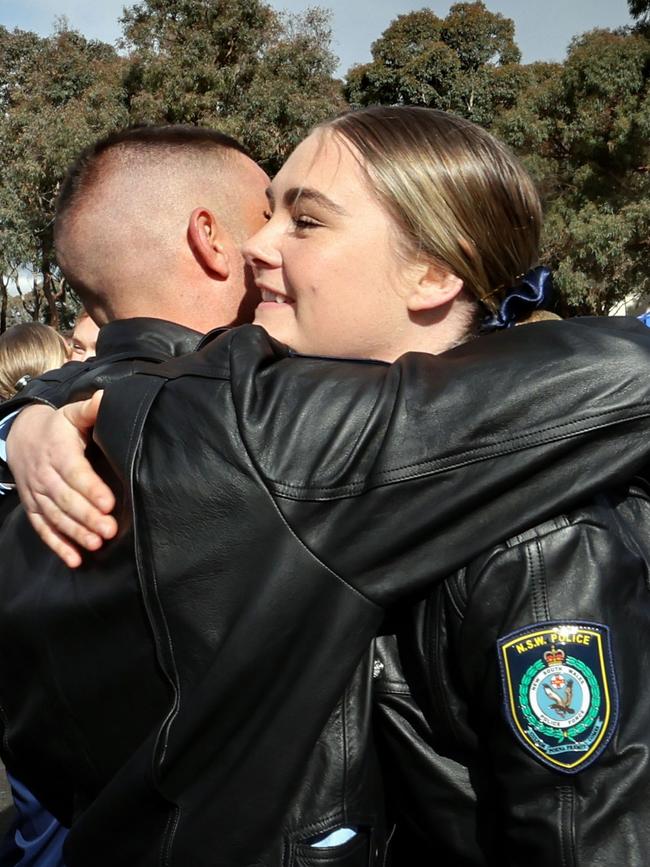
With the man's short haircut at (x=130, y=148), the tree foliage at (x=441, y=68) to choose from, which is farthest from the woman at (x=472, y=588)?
the tree foliage at (x=441, y=68)

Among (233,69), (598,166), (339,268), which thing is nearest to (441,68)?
(598,166)

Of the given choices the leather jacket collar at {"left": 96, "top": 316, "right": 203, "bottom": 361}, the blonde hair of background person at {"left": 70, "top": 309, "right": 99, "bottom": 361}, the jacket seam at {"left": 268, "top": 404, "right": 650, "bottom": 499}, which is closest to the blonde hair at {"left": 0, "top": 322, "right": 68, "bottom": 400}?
the blonde hair of background person at {"left": 70, "top": 309, "right": 99, "bottom": 361}

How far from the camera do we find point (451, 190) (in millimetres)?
1641

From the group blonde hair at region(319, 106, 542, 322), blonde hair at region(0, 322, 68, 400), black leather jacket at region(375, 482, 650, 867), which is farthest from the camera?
blonde hair at region(0, 322, 68, 400)

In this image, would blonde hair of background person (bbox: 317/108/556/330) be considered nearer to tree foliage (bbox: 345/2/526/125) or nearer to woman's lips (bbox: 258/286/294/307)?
woman's lips (bbox: 258/286/294/307)

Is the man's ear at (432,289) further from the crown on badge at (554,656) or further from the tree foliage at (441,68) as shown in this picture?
the tree foliage at (441,68)

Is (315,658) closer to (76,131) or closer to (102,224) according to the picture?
(102,224)

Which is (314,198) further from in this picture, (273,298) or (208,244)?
(208,244)

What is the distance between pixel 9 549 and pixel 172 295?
0.79 metres

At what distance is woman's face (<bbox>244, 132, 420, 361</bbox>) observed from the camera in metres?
1.65

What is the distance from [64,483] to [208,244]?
97 centimetres

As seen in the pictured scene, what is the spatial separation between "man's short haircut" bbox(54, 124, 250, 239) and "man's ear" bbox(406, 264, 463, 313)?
3.29ft

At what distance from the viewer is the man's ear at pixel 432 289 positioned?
5.53 feet

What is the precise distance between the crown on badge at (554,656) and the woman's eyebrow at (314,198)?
830 millimetres
